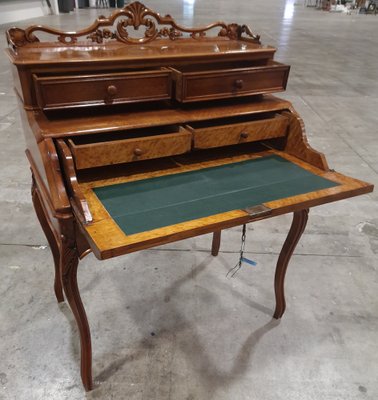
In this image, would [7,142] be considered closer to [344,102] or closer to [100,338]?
[100,338]

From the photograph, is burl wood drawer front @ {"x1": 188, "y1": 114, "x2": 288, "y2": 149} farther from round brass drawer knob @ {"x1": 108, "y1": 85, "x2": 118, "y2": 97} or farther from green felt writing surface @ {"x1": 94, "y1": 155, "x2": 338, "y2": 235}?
round brass drawer knob @ {"x1": 108, "y1": 85, "x2": 118, "y2": 97}

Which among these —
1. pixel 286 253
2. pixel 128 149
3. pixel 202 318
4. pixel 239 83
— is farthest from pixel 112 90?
pixel 202 318

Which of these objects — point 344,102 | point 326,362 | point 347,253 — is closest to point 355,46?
point 344,102

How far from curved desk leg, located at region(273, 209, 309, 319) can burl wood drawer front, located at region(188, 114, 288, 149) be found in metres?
0.38

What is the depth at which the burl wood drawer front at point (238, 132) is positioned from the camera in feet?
5.07

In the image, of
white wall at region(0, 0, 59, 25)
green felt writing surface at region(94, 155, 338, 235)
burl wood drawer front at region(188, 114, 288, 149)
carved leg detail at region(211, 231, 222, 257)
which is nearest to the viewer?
green felt writing surface at region(94, 155, 338, 235)

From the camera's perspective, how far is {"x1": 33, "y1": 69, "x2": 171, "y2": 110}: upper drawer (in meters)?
1.35

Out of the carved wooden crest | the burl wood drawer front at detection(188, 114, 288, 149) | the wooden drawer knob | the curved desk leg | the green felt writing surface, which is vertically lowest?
the curved desk leg

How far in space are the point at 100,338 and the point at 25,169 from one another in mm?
2098

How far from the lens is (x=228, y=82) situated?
1600 mm

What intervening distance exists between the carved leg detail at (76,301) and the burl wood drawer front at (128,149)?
1.00ft

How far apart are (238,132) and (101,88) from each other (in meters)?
0.57

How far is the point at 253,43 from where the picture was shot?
188 centimetres

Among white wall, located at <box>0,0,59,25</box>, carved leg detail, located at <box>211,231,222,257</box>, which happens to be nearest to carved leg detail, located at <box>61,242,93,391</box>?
carved leg detail, located at <box>211,231,222,257</box>
